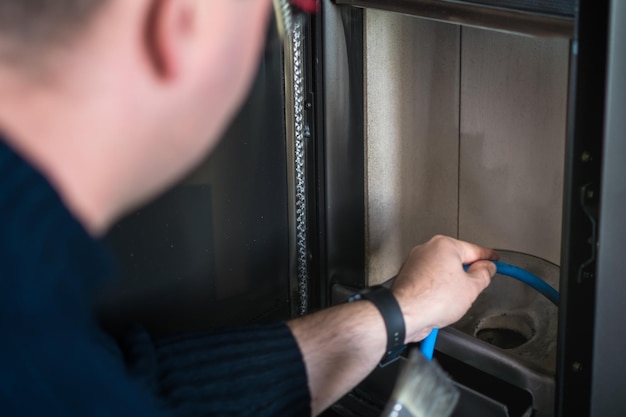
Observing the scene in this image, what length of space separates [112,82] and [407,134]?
824 millimetres

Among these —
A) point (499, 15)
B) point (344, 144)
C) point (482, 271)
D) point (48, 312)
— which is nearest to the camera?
point (48, 312)

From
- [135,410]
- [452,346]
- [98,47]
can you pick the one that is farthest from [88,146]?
[452,346]

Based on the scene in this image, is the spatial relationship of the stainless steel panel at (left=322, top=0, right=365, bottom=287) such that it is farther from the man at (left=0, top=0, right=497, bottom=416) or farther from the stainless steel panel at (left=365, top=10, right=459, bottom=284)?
the man at (left=0, top=0, right=497, bottom=416)

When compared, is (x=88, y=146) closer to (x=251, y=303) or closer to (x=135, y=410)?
(x=135, y=410)

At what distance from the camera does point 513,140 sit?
1095mm

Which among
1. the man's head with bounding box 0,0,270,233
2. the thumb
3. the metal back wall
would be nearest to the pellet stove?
the metal back wall

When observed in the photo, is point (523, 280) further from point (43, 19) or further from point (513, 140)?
point (43, 19)

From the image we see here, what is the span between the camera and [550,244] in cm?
108

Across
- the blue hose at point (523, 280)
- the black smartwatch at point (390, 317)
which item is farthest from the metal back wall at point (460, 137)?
the black smartwatch at point (390, 317)

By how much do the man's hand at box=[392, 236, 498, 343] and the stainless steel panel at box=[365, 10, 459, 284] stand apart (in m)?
0.25

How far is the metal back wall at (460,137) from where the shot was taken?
3.46 feet

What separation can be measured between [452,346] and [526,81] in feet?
1.48

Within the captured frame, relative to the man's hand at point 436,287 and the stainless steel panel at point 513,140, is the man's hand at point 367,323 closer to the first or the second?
the man's hand at point 436,287

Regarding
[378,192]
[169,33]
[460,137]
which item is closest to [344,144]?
[378,192]
